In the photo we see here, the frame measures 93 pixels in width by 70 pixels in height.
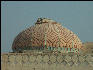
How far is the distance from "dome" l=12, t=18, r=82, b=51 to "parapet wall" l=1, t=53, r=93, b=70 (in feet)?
7.60

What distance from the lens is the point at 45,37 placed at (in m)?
14.2

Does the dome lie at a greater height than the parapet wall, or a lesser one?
greater

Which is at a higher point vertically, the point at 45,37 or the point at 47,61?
the point at 45,37

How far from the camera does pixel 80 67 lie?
11.3 m

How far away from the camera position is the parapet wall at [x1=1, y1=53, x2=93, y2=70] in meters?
11.4

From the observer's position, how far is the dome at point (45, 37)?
14.1 m

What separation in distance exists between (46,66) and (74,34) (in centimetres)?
505

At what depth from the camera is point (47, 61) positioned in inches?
458

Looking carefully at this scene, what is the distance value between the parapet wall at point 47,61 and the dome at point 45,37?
91.2 inches

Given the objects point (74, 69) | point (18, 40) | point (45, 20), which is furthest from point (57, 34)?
point (74, 69)

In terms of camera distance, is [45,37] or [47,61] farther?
[45,37]

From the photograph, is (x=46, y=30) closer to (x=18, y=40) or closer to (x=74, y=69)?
(x=18, y=40)

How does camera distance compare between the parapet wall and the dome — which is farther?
the dome

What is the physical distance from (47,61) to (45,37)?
2856mm
